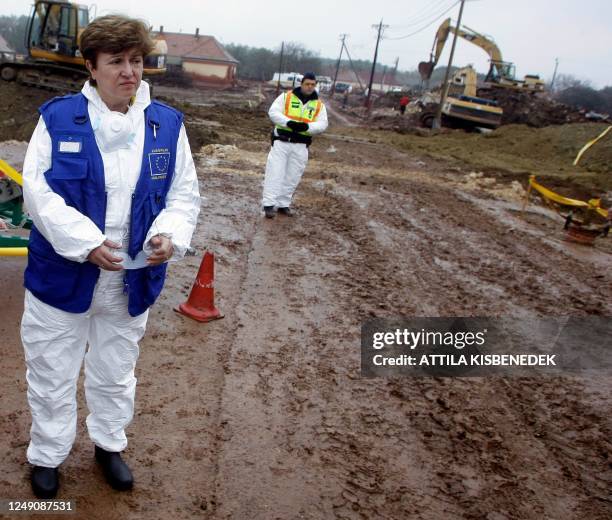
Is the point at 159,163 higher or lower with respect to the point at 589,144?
lower

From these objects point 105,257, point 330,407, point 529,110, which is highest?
point 529,110

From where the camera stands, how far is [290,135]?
7.89 metres

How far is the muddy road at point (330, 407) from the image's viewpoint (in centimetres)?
287

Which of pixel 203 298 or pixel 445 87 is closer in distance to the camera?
pixel 203 298

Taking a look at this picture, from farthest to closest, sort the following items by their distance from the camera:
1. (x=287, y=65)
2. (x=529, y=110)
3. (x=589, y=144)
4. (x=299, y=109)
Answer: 1. (x=287, y=65)
2. (x=529, y=110)
3. (x=589, y=144)
4. (x=299, y=109)

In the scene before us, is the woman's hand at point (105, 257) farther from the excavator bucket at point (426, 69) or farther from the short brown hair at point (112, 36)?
the excavator bucket at point (426, 69)

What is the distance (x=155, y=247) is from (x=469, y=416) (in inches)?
94.9

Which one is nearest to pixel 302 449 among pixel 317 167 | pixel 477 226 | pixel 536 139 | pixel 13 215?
pixel 13 215

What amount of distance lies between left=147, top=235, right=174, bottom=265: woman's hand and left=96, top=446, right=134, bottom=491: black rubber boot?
103cm

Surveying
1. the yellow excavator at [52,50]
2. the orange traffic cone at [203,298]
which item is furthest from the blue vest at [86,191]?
the yellow excavator at [52,50]

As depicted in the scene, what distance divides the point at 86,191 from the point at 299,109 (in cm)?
589

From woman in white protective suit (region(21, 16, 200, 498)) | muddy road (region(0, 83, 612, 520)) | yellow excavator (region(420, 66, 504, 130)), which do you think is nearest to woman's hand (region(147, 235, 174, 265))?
woman in white protective suit (region(21, 16, 200, 498))

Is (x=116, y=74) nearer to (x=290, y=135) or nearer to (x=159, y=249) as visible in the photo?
(x=159, y=249)

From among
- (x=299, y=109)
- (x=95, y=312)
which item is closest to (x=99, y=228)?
(x=95, y=312)
